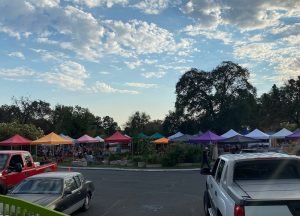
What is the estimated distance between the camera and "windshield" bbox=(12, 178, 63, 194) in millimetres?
11641

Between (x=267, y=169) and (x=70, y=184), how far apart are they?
6.20 meters

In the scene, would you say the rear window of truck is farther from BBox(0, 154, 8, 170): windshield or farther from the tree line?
the tree line

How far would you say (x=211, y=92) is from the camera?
3317 inches

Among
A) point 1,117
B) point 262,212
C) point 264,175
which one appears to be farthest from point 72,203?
point 1,117

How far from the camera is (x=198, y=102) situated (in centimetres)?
8362

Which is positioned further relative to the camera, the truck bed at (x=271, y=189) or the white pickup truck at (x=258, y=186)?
the truck bed at (x=271, y=189)

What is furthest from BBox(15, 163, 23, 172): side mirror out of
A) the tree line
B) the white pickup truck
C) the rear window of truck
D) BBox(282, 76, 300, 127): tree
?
BBox(282, 76, 300, 127): tree

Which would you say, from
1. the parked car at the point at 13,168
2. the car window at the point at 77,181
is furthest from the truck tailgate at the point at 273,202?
the parked car at the point at 13,168

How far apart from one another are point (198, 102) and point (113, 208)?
69903 mm

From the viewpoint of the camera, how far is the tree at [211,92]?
8118 centimetres

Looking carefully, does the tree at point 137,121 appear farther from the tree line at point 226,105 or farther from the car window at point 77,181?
the car window at point 77,181

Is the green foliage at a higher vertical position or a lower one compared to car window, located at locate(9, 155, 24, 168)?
higher

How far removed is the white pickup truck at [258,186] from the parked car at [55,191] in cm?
412

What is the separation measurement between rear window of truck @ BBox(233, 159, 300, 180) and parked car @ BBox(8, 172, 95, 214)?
4702 mm
